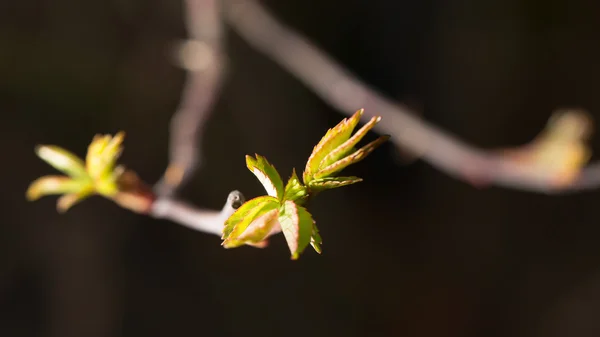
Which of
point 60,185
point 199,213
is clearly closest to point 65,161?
point 60,185

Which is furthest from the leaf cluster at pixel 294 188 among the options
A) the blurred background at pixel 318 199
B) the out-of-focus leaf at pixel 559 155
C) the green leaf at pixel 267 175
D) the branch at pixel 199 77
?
the blurred background at pixel 318 199

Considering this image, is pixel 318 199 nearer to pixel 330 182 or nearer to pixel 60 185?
pixel 60 185

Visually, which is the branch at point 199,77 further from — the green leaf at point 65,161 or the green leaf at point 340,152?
the green leaf at point 340,152

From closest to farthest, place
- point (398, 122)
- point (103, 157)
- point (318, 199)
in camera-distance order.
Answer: point (103, 157) → point (398, 122) → point (318, 199)

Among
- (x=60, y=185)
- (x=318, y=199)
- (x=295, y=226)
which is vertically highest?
(x=318, y=199)

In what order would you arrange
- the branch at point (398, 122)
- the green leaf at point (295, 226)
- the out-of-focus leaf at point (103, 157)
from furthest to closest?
the branch at point (398, 122) < the out-of-focus leaf at point (103, 157) < the green leaf at point (295, 226)

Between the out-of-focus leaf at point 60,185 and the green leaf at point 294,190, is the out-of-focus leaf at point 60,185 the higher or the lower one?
the higher one

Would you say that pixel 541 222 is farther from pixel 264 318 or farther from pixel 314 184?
pixel 314 184

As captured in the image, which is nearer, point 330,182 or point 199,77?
point 330,182
